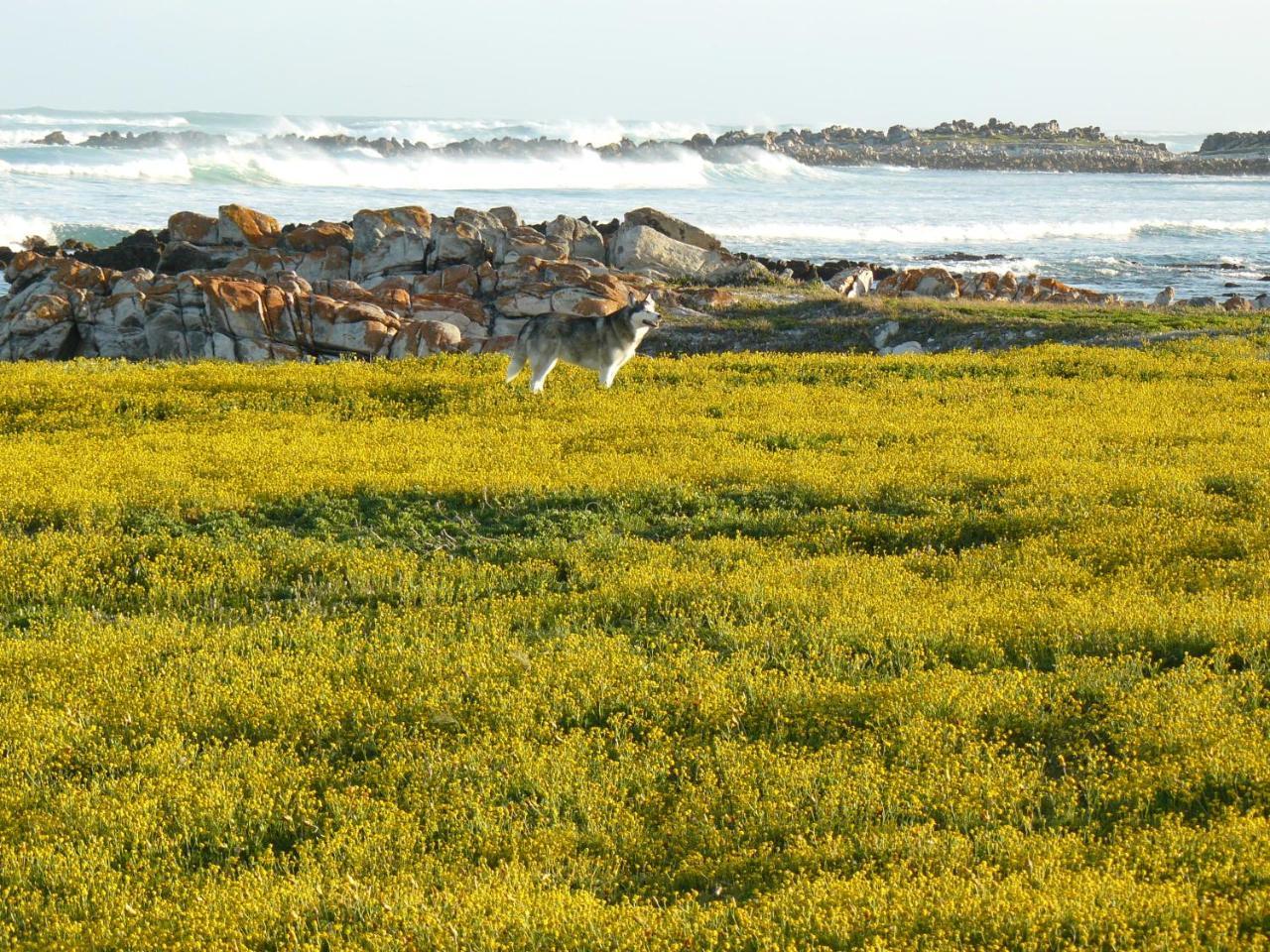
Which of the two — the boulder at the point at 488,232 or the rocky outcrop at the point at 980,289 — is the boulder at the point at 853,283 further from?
the boulder at the point at 488,232

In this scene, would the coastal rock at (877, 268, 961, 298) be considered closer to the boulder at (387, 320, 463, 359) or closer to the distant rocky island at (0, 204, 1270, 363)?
the distant rocky island at (0, 204, 1270, 363)

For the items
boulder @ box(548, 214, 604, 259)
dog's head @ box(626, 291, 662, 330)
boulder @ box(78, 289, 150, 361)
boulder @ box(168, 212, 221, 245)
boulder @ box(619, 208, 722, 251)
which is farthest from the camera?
boulder @ box(619, 208, 722, 251)

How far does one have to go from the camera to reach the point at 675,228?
46.2 meters

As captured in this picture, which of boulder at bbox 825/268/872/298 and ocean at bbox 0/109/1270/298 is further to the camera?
ocean at bbox 0/109/1270/298

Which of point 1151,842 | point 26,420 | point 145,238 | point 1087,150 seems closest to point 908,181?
point 1087,150

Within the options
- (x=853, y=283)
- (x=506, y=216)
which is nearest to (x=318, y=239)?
(x=506, y=216)

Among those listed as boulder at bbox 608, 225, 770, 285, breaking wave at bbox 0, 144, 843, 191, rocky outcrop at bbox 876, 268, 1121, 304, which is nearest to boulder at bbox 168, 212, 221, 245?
boulder at bbox 608, 225, 770, 285

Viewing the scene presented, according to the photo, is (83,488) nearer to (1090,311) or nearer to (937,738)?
(937,738)

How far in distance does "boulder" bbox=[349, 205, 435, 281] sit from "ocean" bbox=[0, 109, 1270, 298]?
25.6m

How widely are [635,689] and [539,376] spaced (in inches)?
444

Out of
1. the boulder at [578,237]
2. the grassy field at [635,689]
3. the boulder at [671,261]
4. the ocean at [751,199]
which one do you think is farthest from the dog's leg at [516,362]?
the ocean at [751,199]

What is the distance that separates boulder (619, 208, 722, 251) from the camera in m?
45.8

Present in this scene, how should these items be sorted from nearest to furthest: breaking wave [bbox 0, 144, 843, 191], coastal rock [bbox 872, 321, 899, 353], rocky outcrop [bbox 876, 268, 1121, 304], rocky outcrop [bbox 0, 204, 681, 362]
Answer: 1. coastal rock [bbox 872, 321, 899, 353]
2. rocky outcrop [bbox 0, 204, 681, 362]
3. rocky outcrop [bbox 876, 268, 1121, 304]
4. breaking wave [bbox 0, 144, 843, 191]

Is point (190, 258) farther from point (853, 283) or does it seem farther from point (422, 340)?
point (853, 283)
